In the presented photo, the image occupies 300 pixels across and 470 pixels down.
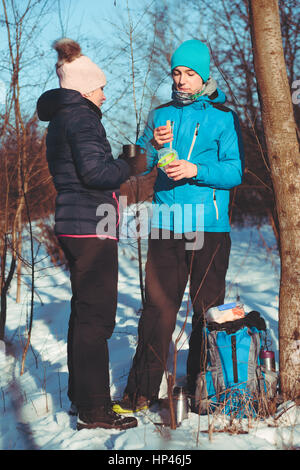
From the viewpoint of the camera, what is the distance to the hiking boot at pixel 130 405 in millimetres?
2736

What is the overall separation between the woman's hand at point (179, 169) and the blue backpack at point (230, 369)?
821 millimetres

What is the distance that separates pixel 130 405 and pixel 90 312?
62 cm

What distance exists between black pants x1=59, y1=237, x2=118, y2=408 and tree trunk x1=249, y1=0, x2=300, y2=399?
0.99m

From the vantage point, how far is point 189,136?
2791 mm

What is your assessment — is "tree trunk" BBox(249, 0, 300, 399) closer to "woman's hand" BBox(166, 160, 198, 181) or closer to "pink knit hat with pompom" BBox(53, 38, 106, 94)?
"woman's hand" BBox(166, 160, 198, 181)

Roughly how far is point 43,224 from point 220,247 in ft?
22.8

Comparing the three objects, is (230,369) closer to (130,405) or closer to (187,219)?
(130,405)

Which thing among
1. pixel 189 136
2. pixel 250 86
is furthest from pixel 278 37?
pixel 250 86

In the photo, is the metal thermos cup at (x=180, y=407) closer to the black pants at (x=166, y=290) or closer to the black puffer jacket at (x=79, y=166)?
the black pants at (x=166, y=290)

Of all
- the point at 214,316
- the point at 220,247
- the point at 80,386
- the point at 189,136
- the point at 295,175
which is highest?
the point at 189,136

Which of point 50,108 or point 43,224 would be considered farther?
point 43,224

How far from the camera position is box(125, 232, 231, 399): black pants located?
2783 millimetres

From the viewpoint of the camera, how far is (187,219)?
2.75 meters
